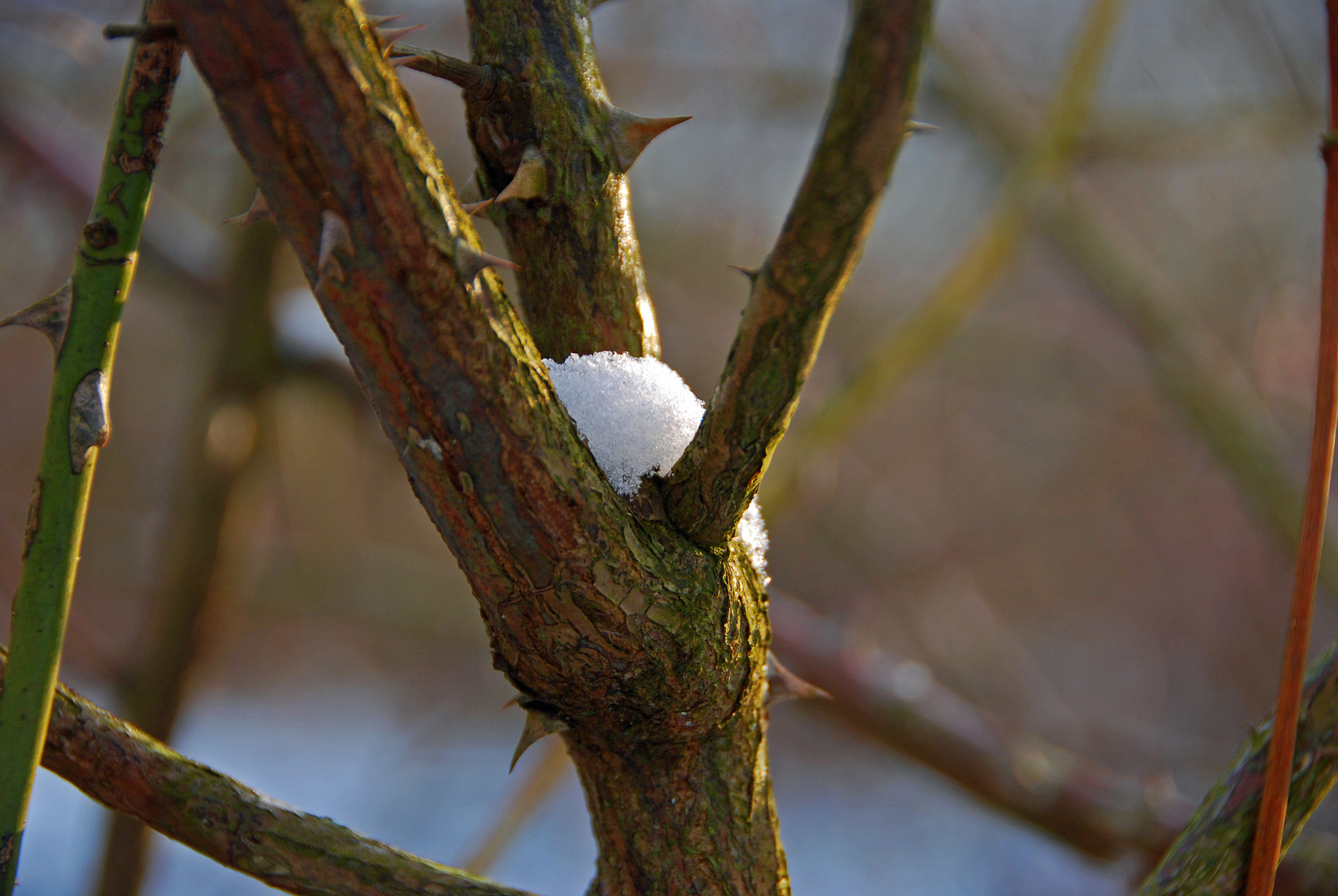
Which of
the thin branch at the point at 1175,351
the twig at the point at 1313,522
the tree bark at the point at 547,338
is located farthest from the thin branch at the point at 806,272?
the thin branch at the point at 1175,351

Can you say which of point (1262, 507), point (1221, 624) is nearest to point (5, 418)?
point (1262, 507)

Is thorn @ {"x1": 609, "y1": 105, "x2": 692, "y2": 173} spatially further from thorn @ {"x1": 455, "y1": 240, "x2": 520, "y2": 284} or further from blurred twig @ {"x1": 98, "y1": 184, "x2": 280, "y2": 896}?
blurred twig @ {"x1": 98, "y1": 184, "x2": 280, "y2": 896}

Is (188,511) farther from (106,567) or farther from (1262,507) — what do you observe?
(106,567)

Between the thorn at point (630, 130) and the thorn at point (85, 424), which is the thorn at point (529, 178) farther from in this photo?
the thorn at point (85, 424)

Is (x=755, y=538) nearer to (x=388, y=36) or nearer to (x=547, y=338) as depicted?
(x=547, y=338)

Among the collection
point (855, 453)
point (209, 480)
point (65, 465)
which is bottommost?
point (65, 465)

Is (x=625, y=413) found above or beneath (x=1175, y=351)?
beneath

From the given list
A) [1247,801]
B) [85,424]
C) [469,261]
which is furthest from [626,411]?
[1247,801]
